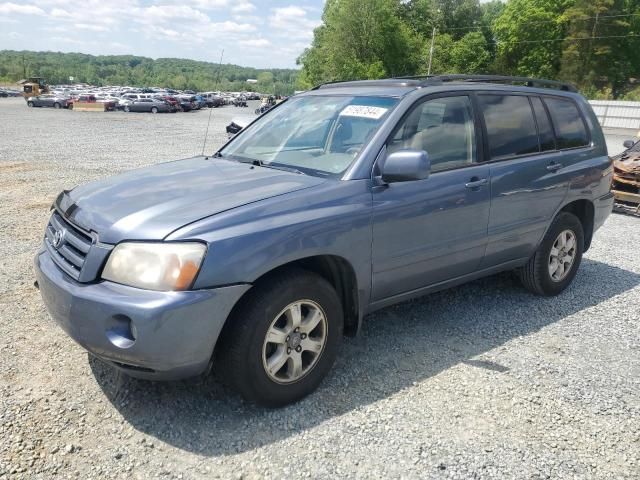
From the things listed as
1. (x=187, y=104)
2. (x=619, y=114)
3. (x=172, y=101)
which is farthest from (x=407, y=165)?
(x=187, y=104)

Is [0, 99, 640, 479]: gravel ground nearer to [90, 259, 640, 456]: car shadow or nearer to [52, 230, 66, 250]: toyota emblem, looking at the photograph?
[90, 259, 640, 456]: car shadow

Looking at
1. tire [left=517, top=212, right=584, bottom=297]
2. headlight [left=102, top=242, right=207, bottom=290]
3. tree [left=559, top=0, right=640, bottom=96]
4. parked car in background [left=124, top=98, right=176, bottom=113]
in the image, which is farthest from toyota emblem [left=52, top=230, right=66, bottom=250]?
tree [left=559, top=0, right=640, bottom=96]

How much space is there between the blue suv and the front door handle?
1 cm

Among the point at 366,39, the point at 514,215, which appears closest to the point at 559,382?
the point at 514,215

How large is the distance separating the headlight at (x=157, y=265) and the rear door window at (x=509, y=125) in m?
2.56

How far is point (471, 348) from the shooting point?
3.89 metres

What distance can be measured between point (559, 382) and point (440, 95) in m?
2.13

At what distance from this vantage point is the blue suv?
2588mm

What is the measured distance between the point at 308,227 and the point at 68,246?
135cm

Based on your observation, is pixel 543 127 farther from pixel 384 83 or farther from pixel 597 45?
pixel 597 45

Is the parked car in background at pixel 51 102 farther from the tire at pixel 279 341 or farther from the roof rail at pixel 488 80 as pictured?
the tire at pixel 279 341

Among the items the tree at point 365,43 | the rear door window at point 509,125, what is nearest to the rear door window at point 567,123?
the rear door window at point 509,125

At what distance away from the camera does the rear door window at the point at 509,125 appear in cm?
407

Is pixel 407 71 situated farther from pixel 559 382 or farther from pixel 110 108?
pixel 559 382
